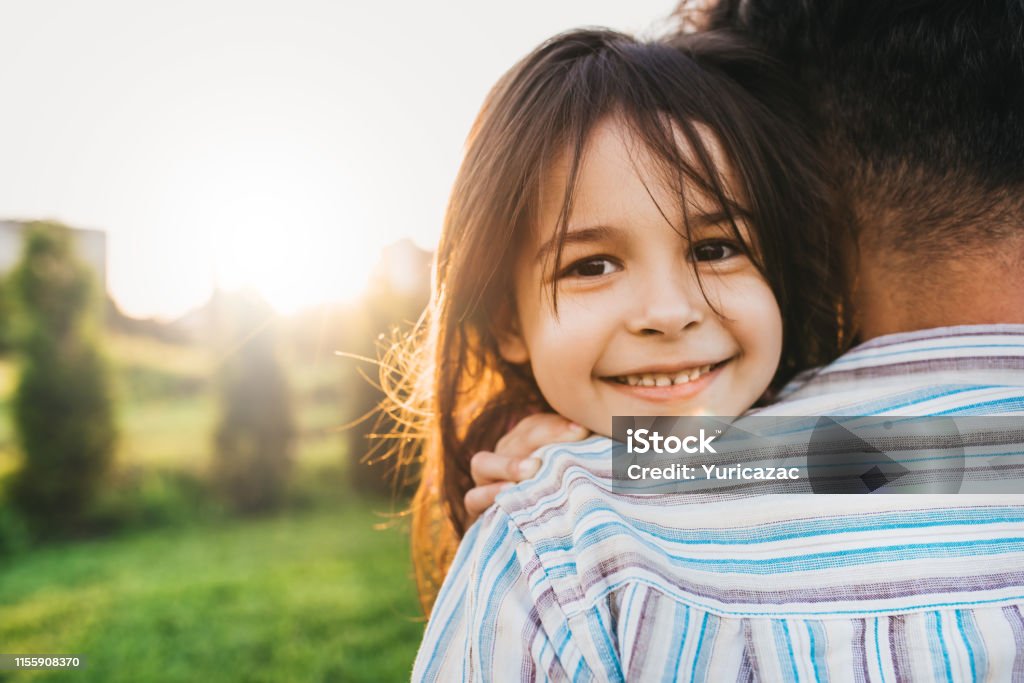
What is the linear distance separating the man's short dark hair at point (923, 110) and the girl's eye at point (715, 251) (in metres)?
0.37

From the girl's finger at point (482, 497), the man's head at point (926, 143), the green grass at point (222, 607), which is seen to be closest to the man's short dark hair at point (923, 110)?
the man's head at point (926, 143)

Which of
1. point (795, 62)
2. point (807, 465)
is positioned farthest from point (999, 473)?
point (795, 62)

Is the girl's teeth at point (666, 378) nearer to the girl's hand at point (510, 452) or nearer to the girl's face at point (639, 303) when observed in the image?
the girl's face at point (639, 303)

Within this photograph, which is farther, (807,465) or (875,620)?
(807,465)

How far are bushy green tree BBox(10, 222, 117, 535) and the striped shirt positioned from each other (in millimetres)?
9965

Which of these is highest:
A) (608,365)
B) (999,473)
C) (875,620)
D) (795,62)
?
(795,62)

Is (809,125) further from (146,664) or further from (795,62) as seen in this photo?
(146,664)

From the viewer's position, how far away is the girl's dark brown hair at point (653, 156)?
1.58 metres

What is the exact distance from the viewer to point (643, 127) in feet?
5.06

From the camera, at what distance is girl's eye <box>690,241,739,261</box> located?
61.7 inches

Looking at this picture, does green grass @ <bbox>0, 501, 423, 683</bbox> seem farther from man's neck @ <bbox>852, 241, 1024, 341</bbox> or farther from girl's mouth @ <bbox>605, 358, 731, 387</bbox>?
man's neck @ <bbox>852, 241, 1024, 341</bbox>

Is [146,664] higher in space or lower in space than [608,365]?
lower

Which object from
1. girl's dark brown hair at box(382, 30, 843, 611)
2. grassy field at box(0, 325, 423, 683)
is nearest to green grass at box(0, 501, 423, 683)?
grassy field at box(0, 325, 423, 683)

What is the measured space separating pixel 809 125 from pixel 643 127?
522 mm
